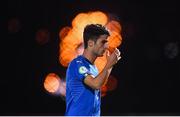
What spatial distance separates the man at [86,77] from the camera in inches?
182

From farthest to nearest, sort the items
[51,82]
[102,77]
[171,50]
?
[51,82] < [171,50] < [102,77]

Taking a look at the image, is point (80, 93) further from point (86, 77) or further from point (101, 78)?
point (101, 78)

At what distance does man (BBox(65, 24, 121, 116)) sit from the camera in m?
4.63

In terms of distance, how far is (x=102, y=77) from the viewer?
4395 millimetres

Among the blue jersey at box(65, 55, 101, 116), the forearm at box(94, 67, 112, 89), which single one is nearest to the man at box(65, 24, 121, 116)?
the blue jersey at box(65, 55, 101, 116)

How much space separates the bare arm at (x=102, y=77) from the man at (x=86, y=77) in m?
0.02

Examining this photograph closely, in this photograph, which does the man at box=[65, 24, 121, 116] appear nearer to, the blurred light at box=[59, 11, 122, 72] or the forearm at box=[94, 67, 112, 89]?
the forearm at box=[94, 67, 112, 89]

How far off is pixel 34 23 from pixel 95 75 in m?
8.58

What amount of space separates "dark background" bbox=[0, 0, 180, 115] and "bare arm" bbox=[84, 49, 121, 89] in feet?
26.0

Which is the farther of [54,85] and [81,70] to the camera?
[54,85]

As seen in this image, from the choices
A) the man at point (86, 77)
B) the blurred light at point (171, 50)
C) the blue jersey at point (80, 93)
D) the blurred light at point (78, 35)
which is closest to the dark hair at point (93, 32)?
the man at point (86, 77)

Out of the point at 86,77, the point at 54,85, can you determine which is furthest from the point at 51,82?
the point at 86,77

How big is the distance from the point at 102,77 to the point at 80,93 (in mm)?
323

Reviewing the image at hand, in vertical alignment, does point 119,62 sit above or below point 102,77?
below
